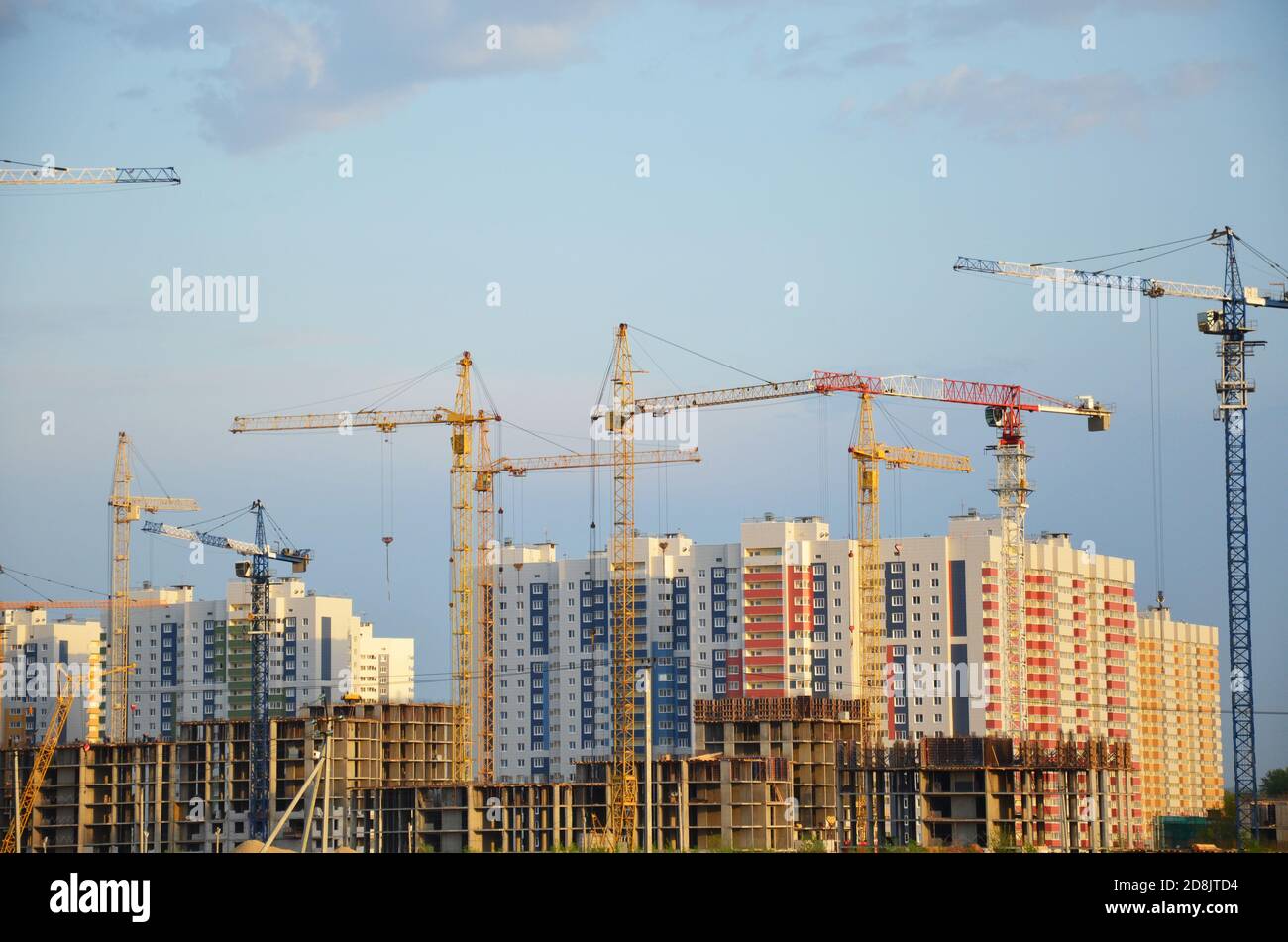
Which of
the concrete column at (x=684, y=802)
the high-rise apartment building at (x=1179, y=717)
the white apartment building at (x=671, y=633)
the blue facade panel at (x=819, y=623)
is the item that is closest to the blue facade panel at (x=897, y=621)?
the white apartment building at (x=671, y=633)

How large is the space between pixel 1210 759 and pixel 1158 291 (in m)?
102

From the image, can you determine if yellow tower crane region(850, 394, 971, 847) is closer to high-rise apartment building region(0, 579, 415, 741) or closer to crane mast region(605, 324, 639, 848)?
crane mast region(605, 324, 639, 848)

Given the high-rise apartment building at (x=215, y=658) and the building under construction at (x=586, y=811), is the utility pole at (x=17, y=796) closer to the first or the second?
the building under construction at (x=586, y=811)

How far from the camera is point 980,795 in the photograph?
7550 centimetres

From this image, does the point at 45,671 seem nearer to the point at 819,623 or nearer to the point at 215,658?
the point at 215,658

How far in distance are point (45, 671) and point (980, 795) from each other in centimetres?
13642

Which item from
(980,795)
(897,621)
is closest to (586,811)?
(980,795)

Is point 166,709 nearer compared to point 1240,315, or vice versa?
point 1240,315

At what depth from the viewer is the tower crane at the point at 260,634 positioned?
102 meters

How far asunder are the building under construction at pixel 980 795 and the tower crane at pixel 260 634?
37108mm
